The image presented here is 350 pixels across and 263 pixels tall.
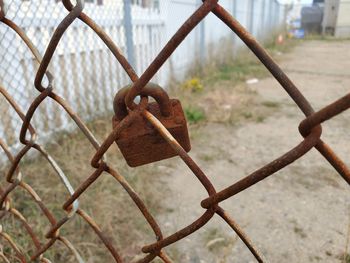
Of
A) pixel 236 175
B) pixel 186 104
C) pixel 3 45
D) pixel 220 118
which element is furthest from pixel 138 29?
pixel 236 175

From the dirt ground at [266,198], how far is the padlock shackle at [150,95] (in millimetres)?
480

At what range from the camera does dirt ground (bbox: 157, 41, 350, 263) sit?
51.5 inches

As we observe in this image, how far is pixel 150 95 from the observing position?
329 mm

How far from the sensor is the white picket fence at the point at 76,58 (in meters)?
2.12

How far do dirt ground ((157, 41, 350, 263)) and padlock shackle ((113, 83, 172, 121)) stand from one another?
18.9 inches

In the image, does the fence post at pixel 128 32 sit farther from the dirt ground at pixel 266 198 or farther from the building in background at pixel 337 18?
the building in background at pixel 337 18

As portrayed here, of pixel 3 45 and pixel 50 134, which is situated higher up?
pixel 3 45

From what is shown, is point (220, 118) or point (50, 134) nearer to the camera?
point (50, 134)

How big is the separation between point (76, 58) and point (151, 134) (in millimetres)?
2536

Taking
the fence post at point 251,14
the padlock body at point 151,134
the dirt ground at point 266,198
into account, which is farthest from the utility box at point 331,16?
the fence post at point 251,14

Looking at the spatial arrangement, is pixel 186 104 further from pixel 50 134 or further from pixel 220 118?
pixel 50 134

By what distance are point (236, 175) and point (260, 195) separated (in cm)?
29

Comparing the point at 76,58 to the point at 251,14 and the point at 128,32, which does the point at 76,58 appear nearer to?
the point at 128,32

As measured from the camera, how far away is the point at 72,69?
2627 millimetres
